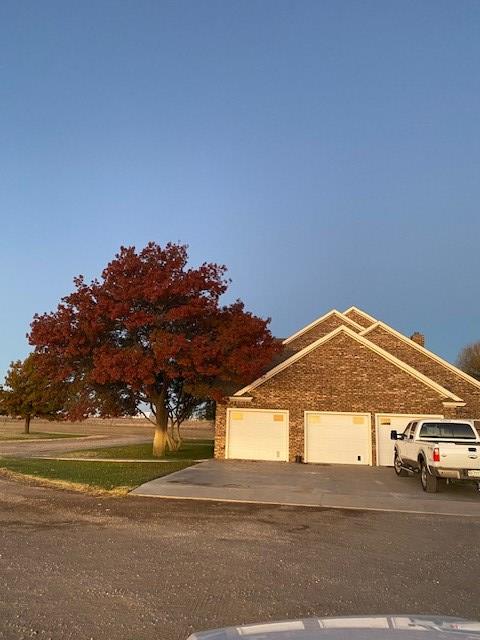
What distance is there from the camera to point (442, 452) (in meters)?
15.2

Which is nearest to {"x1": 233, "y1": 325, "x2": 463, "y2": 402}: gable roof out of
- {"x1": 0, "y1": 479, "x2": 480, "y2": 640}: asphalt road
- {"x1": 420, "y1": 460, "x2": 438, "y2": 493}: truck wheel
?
{"x1": 420, "y1": 460, "x2": 438, "y2": 493}: truck wheel

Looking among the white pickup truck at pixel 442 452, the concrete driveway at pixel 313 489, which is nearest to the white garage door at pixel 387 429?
the concrete driveway at pixel 313 489

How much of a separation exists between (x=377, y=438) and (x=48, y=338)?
1378cm

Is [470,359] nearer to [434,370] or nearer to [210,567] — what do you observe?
[434,370]

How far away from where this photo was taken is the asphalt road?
546 centimetres

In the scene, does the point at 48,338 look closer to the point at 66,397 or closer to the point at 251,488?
the point at 66,397

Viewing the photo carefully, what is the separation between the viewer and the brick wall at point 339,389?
2409 cm

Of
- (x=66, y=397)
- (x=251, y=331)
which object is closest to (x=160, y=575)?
(x=251, y=331)

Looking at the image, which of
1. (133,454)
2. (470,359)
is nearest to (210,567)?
(133,454)

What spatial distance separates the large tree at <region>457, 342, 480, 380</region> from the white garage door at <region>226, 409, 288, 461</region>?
3981 centimetres

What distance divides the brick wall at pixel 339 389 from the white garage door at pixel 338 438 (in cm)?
26

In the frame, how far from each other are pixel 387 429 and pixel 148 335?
1049cm

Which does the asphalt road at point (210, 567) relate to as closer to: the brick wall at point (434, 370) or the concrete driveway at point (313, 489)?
the concrete driveway at point (313, 489)

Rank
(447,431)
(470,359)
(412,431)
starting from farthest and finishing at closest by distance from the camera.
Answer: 1. (470,359)
2. (412,431)
3. (447,431)
